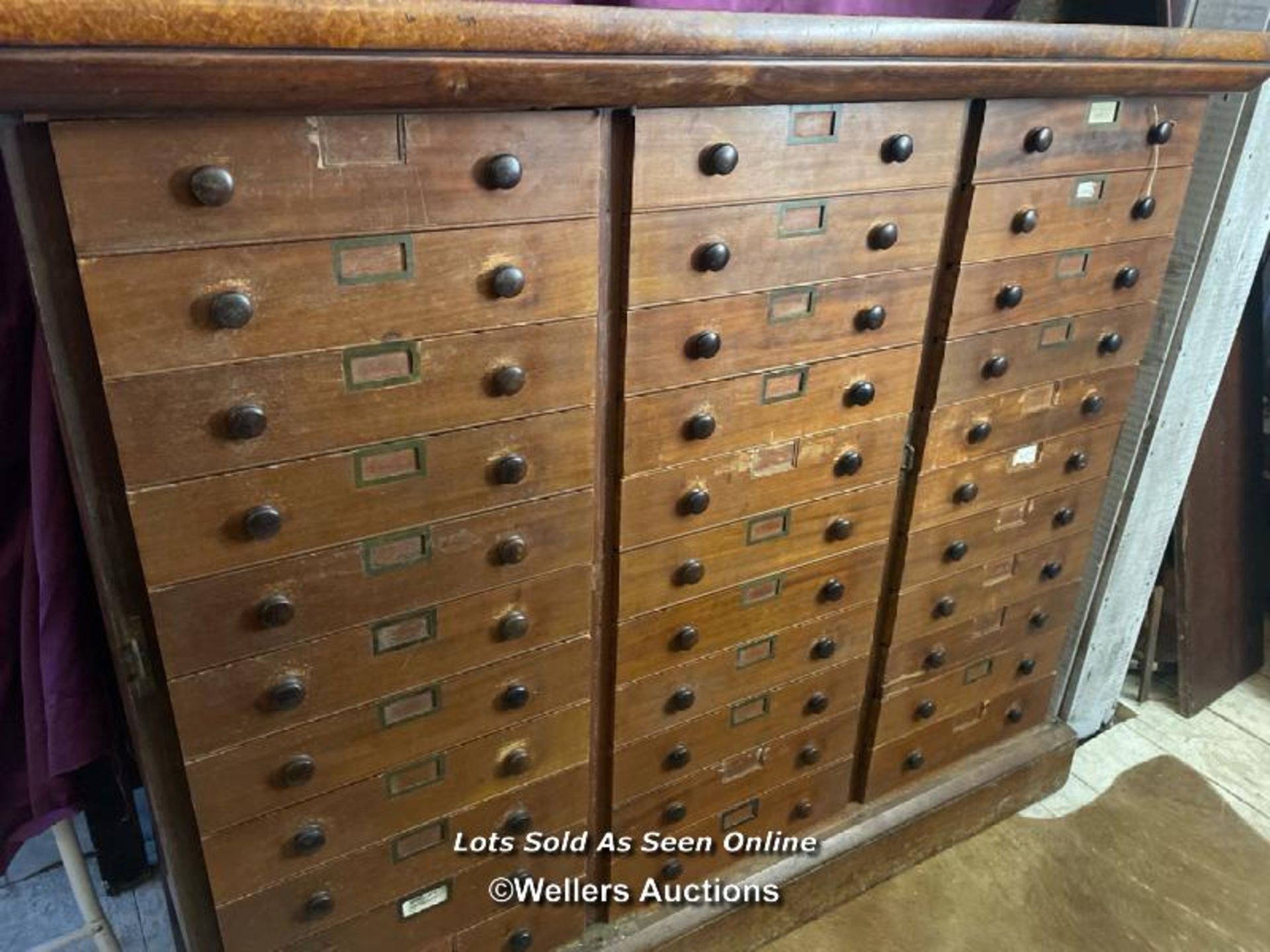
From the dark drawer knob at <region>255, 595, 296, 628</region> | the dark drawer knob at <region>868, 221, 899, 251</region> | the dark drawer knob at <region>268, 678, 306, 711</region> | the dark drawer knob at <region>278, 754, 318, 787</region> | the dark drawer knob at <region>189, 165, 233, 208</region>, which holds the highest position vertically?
the dark drawer knob at <region>189, 165, 233, 208</region>

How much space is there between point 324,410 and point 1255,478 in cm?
253

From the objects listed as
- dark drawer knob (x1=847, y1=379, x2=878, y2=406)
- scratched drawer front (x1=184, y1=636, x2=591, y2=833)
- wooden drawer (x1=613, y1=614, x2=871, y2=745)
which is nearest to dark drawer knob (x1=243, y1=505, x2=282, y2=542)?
scratched drawer front (x1=184, y1=636, x2=591, y2=833)

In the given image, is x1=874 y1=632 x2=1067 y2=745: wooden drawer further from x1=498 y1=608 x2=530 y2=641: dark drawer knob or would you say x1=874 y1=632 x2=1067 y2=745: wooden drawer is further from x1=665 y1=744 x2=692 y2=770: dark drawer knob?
x1=498 y1=608 x2=530 y2=641: dark drawer knob

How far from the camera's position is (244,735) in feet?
3.81

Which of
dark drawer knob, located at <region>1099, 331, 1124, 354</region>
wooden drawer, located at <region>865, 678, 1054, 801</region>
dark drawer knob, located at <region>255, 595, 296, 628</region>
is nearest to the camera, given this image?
dark drawer knob, located at <region>255, 595, 296, 628</region>

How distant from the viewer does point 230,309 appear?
95 cm

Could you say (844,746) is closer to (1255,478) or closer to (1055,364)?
(1055,364)

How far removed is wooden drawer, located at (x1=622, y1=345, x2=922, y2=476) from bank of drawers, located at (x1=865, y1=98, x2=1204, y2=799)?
0.39 ft

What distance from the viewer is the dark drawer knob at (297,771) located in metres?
1.21

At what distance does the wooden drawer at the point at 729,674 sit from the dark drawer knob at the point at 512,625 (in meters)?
0.25

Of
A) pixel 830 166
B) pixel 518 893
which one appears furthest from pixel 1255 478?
pixel 518 893

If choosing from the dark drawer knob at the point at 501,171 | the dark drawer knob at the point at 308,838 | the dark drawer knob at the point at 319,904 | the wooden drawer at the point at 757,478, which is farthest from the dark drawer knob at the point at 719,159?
the dark drawer knob at the point at 319,904

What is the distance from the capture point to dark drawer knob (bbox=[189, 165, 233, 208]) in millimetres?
895

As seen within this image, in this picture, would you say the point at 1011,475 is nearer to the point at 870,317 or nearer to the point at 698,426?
the point at 870,317
